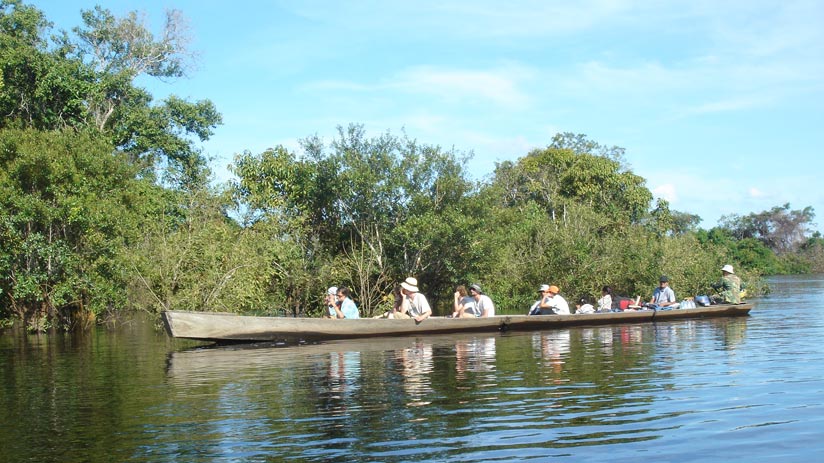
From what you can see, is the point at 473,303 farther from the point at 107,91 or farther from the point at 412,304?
the point at 107,91

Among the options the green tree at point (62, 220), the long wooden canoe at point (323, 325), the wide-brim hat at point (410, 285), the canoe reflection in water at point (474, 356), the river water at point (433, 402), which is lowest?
the river water at point (433, 402)

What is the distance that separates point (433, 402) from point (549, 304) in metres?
9.69

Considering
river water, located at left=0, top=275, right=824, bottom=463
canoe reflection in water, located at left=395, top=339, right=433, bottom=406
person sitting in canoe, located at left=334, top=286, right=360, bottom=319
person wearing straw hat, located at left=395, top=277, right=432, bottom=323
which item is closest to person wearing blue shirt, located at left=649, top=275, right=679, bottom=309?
river water, located at left=0, top=275, right=824, bottom=463

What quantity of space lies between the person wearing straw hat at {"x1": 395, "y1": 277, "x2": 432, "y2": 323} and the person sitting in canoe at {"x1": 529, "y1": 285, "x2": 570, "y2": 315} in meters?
2.80

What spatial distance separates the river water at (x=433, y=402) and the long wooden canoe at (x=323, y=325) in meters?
0.44

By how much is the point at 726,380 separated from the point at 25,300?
17.7 metres

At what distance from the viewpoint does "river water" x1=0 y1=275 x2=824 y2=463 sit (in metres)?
6.45

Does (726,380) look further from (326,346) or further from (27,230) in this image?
(27,230)

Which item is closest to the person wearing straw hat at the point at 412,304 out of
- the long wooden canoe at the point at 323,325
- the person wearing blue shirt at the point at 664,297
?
the long wooden canoe at the point at 323,325

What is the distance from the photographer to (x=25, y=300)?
825 inches

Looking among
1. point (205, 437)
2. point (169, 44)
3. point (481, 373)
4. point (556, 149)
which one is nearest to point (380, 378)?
point (481, 373)

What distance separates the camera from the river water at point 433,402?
21.2 ft

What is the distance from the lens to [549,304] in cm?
1772

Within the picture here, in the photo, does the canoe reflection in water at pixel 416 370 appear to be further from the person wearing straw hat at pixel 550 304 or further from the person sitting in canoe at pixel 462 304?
the person wearing straw hat at pixel 550 304
